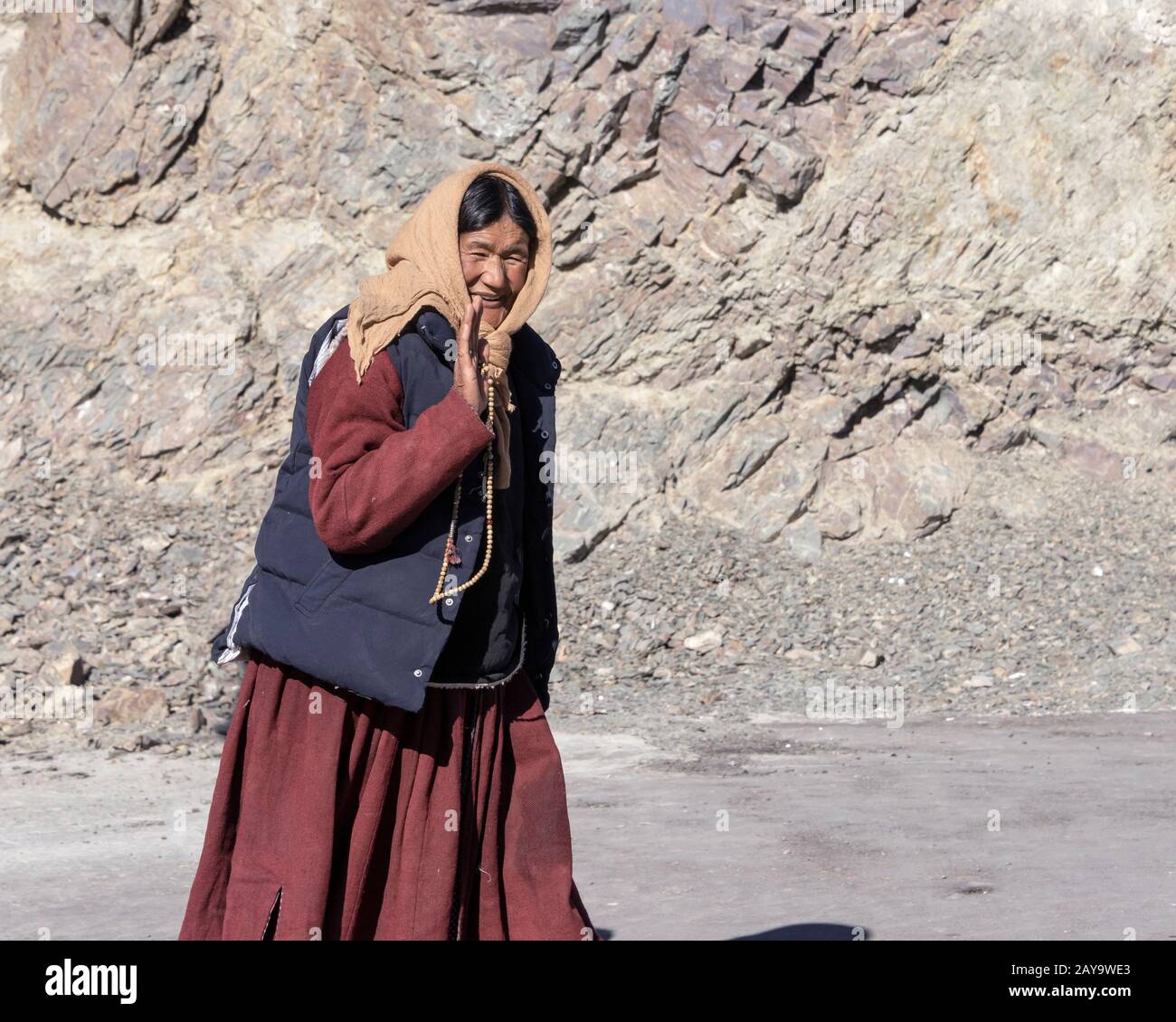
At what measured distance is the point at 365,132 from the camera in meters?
12.6

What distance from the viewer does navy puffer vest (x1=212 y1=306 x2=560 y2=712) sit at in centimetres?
251

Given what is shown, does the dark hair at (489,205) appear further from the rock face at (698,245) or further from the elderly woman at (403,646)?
the rock face at (698,245)

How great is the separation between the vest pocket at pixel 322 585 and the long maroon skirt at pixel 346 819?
6.2 inches

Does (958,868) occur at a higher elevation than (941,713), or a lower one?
higher

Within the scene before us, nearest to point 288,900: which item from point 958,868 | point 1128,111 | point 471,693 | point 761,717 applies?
point 471,693

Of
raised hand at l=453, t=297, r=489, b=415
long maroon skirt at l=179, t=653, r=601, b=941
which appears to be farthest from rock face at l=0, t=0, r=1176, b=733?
raised hand at l=453, t=297, r=489, b=415

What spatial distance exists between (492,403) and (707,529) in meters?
9.18

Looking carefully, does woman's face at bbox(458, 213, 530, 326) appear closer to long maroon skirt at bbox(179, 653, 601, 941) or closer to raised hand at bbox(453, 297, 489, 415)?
raised hand at bbox(453, 297, 489, 415)

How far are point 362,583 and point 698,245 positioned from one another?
1021 centimetres

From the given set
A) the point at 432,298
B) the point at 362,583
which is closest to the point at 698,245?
the point at 432,298

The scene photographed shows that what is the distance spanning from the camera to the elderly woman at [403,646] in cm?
251

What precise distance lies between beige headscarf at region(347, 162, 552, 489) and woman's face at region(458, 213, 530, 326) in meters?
0.03

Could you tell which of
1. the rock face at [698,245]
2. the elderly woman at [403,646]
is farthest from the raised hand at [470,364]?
the rock face at [698,245]

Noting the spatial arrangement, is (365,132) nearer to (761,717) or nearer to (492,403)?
(761,717)
